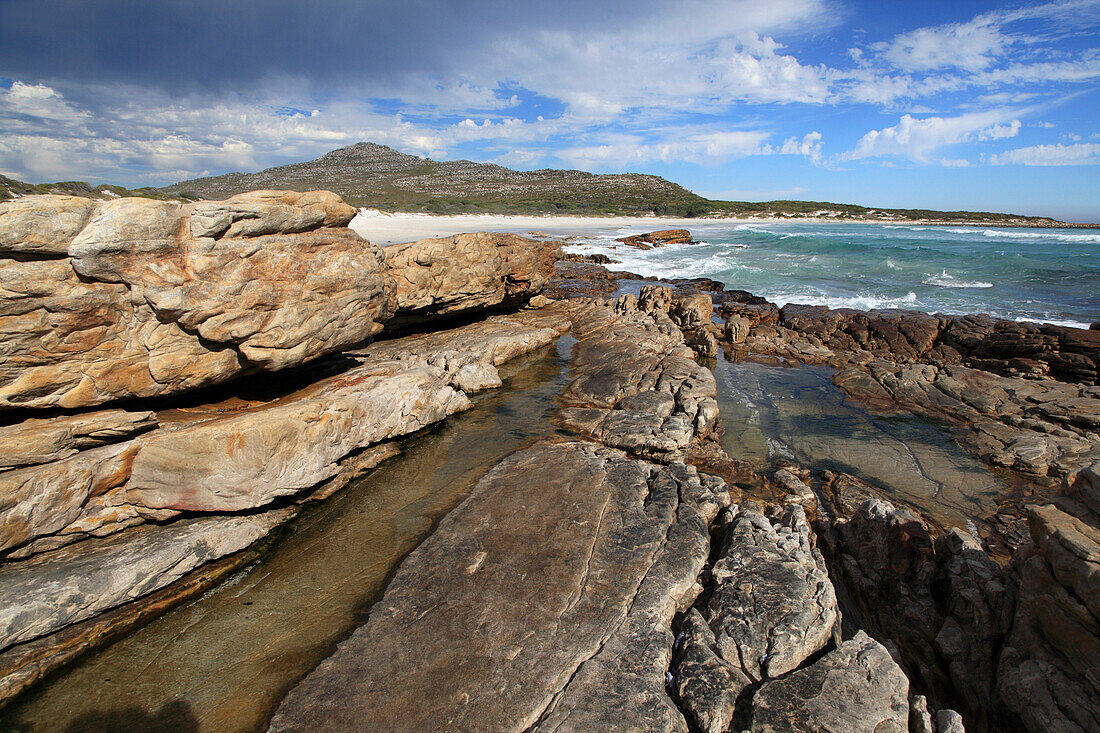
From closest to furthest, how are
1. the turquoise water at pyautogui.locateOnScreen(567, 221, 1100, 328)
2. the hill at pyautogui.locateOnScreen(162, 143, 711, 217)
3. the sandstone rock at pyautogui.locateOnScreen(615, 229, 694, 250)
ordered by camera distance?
the turquoise water at pyautogui.locateOnScreen(567, 221, 1100, 328) → the sandstone rock at pyautogui.locateOnScreen(615, 229, 694, 250) → the hill at pyautogui.locateOnScreen(162, 143, 711, 217)

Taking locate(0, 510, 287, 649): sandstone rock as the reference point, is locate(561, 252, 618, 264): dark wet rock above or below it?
above

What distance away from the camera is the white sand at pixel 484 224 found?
35.9 metres

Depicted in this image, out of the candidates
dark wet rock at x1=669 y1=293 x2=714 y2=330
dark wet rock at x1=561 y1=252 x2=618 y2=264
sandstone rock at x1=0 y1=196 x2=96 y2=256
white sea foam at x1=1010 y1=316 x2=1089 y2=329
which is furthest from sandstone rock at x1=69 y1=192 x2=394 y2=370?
dark wet rock at x1=561 y1=252 x2=618 y2=264

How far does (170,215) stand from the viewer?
6879 mm

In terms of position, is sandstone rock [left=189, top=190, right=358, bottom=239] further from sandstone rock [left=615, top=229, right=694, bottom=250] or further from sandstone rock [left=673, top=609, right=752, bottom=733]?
sandstone rock [left=615, top=229, right=694, bottom=250]

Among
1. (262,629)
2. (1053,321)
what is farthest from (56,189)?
(1053,321)

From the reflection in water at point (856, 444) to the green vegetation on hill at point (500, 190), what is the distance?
57850mm

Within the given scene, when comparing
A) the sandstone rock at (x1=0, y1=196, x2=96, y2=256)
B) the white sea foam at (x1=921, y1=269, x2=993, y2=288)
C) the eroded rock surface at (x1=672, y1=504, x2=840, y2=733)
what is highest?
the sandstone rock at (x1=0, y1=196, x2=96, y2=256)

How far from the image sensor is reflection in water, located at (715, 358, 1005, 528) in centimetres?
848

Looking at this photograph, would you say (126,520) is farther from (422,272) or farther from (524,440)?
(422,272)

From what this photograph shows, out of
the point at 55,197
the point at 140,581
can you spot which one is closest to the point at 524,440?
the point at 140,581

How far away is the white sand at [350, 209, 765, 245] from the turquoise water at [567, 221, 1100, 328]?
35.6 feet

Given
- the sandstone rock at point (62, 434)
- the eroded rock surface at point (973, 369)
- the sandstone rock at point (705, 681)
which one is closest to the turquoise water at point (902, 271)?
the eroded rock surface at point (973, 369)

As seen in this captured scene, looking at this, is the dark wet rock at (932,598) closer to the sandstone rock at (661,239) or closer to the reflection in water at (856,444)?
the reflection in water at (856,444)
